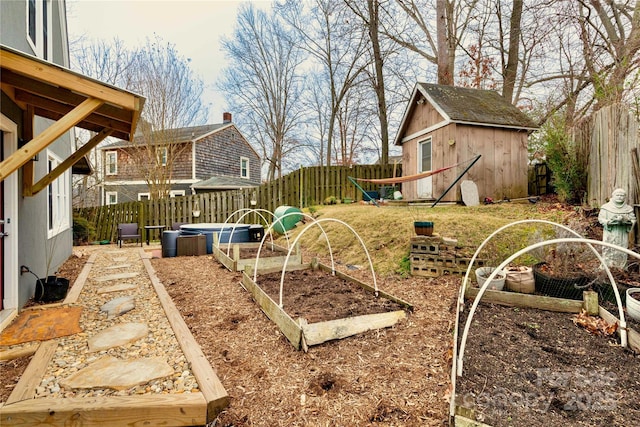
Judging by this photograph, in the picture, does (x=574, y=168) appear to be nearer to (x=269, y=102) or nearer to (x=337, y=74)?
(x=337, y=74)

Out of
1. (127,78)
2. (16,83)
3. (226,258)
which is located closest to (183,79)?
(127,78)

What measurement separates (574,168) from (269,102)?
16734 mm

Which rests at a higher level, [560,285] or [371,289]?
[560,285]

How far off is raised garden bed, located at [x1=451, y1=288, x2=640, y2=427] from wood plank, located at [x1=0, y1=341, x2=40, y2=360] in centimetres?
324

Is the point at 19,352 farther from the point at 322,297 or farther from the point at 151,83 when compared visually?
the point at 151,83

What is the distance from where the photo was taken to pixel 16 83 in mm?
2934

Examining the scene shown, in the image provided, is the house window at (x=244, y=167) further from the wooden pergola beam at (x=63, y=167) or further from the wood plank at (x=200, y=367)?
the wood plank at (x=200, y=367)

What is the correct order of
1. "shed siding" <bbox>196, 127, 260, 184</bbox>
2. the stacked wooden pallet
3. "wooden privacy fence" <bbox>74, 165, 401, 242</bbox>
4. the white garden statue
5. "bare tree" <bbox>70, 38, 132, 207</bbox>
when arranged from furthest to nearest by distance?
"shed siding" <bbox>196, 127, 260, 184</bbox> < "bare tree" <bbox>70, 38, 132, 207</bbox> < "wooden privacy fence" <bbox>74, 165, 401, 242</bbox> < the stacked wooden pallet < the white garden statue

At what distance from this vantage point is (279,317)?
3.07 meters

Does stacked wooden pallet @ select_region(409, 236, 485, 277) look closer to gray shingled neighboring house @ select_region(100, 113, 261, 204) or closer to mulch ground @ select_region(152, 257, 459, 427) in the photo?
mulch ground @ select_region(152, 257, 459, 427)

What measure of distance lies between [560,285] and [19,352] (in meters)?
5.26

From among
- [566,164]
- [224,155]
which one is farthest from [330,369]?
[224,155]

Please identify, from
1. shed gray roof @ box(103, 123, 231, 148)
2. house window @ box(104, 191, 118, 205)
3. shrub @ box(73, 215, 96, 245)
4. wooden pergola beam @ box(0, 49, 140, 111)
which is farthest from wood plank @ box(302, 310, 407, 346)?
house window @ box(104, 191, 118, 205)

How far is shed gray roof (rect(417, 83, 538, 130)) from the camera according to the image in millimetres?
8857
